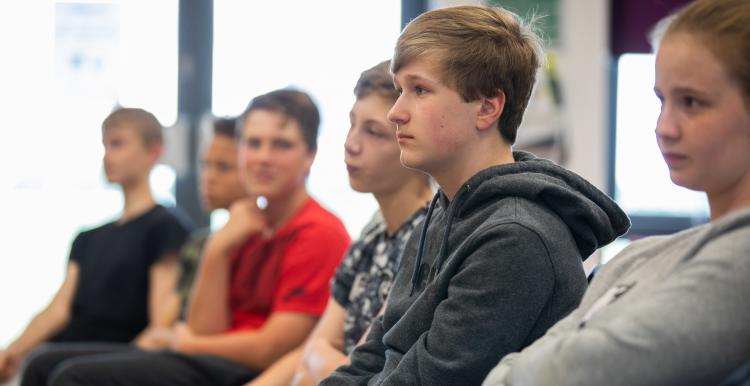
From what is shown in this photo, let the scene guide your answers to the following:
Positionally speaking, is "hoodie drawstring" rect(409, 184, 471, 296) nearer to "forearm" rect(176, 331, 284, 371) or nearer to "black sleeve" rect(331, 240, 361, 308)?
"black sleeve" rect(331, 240, 361, 308)

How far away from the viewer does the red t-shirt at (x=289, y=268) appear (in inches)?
94.7

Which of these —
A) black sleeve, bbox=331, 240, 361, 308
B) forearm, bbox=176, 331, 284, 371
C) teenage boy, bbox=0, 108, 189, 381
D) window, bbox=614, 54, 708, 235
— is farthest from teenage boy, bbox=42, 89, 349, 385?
window, bbox=614, 54, 708, 235

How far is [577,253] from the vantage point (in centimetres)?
146

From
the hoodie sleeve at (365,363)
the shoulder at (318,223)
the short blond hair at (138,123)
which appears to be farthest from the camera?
the short blond hair at (138,123)

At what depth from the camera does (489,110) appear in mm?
1572

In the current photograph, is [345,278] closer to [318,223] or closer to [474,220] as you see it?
[318,223]

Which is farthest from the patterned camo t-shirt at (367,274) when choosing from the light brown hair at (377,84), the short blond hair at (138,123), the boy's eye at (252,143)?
the short blond hair at (138,123)

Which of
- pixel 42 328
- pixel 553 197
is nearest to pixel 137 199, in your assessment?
pixel 42 328

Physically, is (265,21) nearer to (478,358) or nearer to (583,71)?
(583,71)

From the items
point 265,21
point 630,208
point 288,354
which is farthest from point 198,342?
point 630,208

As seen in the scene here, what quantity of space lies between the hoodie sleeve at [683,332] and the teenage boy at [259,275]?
1415 mm

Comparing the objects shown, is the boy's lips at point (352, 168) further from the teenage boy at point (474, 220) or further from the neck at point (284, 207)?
the neck at point (284, 207)

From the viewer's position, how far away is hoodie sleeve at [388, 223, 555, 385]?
1368 mm

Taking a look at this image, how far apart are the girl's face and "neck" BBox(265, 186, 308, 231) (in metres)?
1.58
